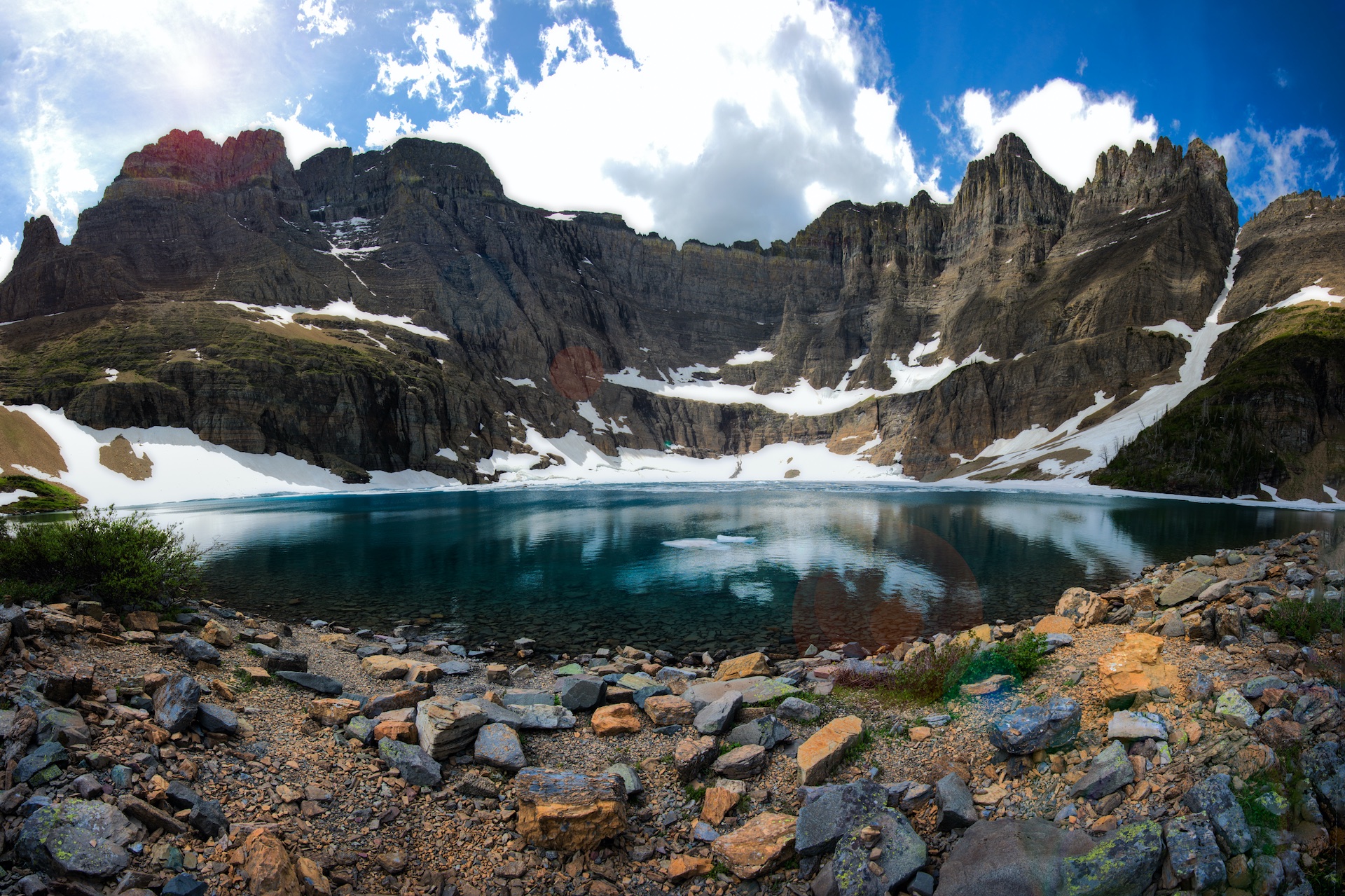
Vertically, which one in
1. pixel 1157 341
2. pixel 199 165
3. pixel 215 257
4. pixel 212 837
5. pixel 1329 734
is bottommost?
pixel 212 837

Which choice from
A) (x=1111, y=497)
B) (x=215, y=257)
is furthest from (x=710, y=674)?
(x=215, y=257)

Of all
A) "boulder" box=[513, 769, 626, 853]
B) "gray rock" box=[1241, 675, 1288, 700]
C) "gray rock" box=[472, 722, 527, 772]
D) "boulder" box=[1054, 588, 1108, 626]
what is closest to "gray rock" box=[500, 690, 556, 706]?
"gray rock" box=[472, 722, 527, 772]

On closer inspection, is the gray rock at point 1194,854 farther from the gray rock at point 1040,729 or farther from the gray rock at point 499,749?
the gray rock at point 499,749

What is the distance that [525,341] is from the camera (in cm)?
18475

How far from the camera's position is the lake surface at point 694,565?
20.6 metres

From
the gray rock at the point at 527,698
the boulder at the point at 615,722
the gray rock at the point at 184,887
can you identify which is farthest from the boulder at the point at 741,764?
the gray rock at the point at 184,887

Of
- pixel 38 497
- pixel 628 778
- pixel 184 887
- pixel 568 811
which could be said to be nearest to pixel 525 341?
pixel 38 497

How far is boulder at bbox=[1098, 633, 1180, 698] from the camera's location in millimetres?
7152

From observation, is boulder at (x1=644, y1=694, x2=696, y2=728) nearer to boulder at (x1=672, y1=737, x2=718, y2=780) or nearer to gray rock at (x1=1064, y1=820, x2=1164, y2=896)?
boulder at (x1=672, y1=737, x2=718, y2=780)

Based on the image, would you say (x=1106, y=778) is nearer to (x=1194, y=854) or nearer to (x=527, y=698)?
(x=1194, y=854)

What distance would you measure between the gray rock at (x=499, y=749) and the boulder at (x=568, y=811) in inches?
30.7

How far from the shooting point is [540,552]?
3712cm

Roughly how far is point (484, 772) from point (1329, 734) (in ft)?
28.4

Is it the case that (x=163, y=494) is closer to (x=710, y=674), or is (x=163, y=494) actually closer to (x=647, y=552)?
(x=647, y=552)
